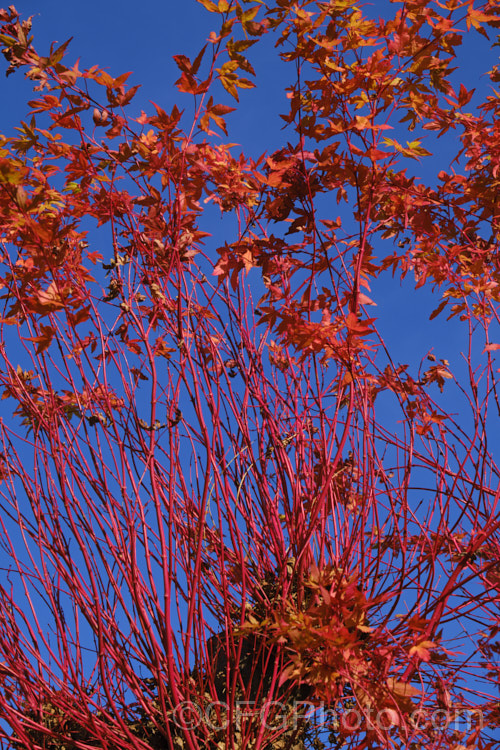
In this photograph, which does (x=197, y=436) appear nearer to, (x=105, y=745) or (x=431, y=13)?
(x=105, y=745)

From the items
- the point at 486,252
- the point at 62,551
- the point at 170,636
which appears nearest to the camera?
the point at 170,636

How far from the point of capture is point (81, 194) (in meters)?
2.15

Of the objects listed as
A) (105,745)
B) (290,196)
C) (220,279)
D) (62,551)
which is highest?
(290,196)

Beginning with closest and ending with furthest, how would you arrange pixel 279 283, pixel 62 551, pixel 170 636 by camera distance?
1. pixel 170 636
2. pixel 62 551
3. pixel 279 283

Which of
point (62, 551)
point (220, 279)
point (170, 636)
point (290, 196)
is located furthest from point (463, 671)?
point (290, 196)

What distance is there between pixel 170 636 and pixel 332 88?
191cm

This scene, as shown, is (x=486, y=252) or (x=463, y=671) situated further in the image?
(x=486, y=252)

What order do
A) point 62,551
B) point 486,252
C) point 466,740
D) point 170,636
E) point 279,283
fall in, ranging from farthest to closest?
point 486,252, point 279,283, point 62,551, point 466,740, point 170,636

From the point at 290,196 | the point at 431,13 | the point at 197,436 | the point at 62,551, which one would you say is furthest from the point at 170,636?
the point at 431,13

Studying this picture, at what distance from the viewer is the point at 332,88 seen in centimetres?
208

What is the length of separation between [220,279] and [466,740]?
172 cm

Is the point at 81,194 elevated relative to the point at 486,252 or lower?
lower

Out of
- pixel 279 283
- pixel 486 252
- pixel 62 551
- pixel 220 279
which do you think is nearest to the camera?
pixel 62 551

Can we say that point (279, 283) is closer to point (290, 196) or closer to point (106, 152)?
point (290, 196)
